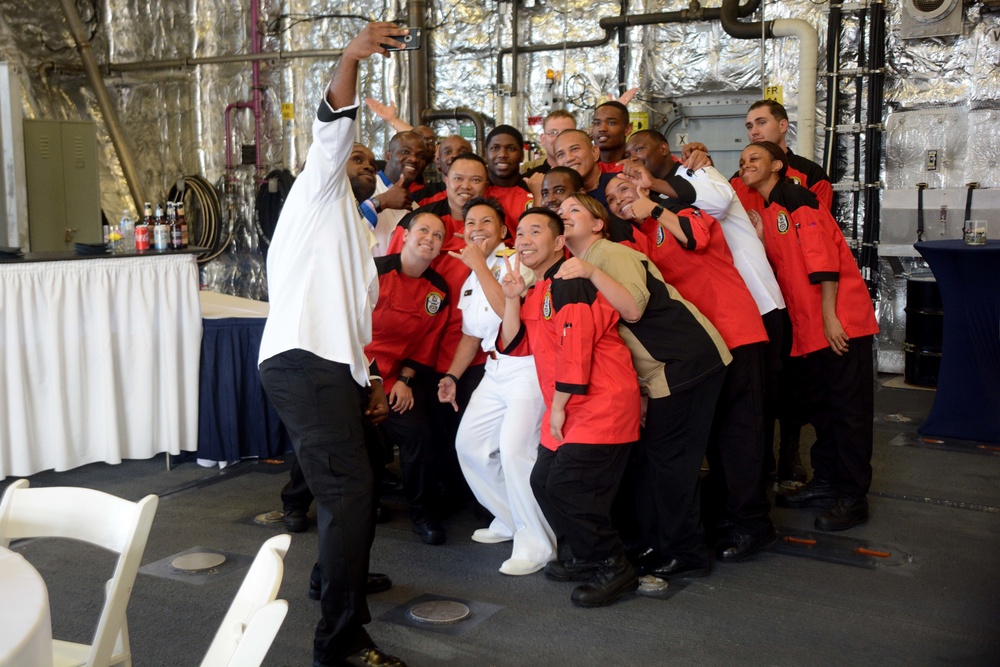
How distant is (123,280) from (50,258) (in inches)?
13.2

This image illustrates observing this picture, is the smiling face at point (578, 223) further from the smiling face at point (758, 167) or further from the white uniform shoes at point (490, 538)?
the white uniform shoes at point (490, 538)

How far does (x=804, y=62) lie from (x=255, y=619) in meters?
6.62

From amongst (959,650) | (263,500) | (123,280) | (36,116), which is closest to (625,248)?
(959,650)

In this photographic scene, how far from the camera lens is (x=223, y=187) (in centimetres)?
973

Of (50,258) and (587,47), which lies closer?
(50,258)

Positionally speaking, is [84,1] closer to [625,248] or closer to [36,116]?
[36,116]

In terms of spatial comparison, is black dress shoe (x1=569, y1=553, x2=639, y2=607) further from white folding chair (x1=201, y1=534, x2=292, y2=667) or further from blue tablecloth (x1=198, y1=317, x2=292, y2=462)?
blue tablecloth (x1=198, y1=317, x2=292, y2=462)

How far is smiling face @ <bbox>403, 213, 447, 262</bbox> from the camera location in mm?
3604

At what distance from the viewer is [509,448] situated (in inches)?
137

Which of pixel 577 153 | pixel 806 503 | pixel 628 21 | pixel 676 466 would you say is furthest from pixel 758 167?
pixel 628 21

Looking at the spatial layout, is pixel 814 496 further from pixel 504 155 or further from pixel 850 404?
pixel 504 155

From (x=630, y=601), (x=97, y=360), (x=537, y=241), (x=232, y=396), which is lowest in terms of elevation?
(x=630, y=601)

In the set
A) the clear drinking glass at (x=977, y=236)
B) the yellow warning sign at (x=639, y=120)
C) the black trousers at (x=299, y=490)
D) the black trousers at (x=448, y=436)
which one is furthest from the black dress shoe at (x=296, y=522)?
the yellow warning sign at (x=639, y=120)

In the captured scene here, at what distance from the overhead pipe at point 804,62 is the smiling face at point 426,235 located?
421 cm
